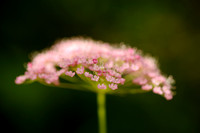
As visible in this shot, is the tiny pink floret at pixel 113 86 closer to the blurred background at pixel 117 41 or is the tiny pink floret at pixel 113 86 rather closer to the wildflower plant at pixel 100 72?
the wildflower plant at pixel 100 72

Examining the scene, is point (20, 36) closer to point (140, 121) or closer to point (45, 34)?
point (45, 34)

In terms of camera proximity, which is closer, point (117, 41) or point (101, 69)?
point (101, 69)

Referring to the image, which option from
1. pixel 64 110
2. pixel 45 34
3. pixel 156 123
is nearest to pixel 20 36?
pixel 45 34

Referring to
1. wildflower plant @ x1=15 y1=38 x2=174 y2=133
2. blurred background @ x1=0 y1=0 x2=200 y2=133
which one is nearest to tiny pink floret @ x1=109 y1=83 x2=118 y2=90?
wildflower plant @ x1=15 y1=38 x2=174 y2=133

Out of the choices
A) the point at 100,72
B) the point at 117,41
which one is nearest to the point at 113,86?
the point at 100,72

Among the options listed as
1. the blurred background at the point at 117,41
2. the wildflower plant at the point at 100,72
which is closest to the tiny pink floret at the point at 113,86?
the wildflower plant at the point at 100,72

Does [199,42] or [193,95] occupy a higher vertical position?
[199,42]

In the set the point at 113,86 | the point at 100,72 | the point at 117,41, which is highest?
the point at 117,41

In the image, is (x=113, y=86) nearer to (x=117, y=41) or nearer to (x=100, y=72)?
(x=100, y=72)
